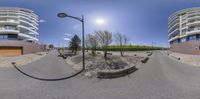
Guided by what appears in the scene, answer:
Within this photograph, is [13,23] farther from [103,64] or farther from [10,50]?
[103,64]

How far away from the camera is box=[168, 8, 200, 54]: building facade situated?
49.8 m

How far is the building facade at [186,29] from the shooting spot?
49800 mm

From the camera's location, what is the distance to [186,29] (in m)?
65.1

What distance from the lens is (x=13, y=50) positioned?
142ft

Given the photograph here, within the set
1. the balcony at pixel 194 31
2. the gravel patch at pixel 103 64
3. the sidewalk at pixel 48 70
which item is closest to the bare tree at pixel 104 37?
the gravel patch at pixel 103 64

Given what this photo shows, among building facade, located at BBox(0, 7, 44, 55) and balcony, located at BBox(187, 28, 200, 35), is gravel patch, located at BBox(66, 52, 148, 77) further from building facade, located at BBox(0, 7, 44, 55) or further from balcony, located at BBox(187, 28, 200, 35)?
balcony, located at BBox(187, 28, 200, 35)

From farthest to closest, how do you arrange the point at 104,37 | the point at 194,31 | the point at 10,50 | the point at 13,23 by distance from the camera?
the point at 194,31
the point at 13,23
the point at 10,50
the point at 104,37

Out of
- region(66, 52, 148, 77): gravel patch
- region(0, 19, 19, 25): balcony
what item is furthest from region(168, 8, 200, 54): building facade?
region(0, 19, 19, 25): balcony

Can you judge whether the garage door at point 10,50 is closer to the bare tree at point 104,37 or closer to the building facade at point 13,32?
the building facade at point 13,32

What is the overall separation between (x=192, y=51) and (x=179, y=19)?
34.2 m

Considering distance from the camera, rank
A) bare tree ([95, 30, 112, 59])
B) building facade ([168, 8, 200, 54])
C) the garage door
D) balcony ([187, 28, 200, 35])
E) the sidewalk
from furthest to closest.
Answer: balcony ([187, 28, 200, 35]), building facade ([168, 8, 200, 54]), the garage door, bare tree ([95, 30, 112, 59]), the sidewalk

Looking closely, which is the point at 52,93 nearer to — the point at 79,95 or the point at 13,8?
the point at 79,95

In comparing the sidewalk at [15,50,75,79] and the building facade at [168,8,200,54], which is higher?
the building facade at [168,8,200,54]

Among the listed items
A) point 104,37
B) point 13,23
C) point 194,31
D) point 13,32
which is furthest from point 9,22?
point 194,31
